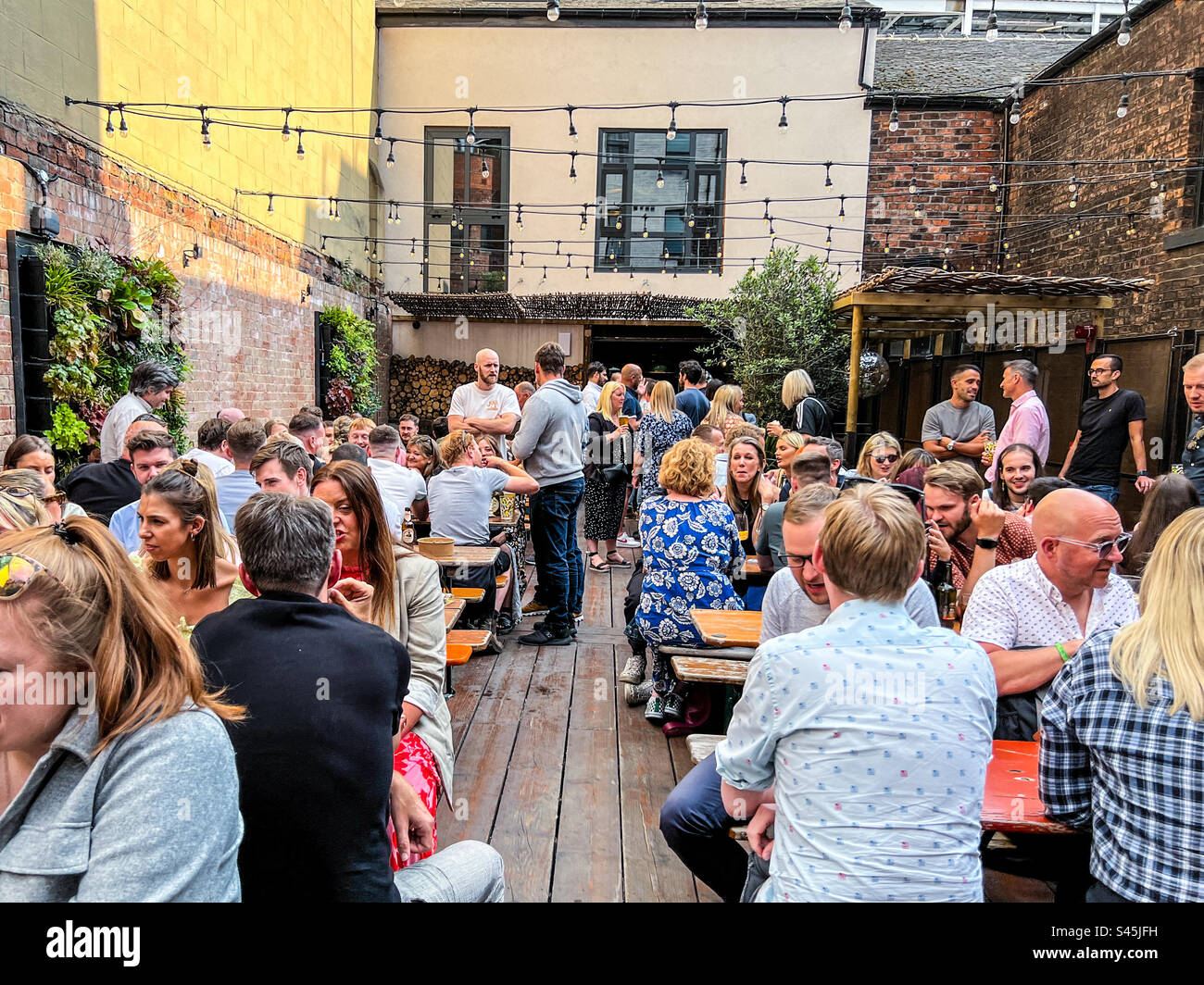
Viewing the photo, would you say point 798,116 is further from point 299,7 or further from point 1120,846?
point 1120,846

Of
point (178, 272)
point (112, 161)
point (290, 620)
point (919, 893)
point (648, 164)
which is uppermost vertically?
point (648, 164)

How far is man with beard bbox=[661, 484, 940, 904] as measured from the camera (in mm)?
2400

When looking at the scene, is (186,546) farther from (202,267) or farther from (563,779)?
(202,267)

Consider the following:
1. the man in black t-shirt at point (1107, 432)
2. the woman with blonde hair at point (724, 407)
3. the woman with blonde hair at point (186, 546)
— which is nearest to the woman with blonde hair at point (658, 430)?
the woman with blonde hair at point (724, 407)

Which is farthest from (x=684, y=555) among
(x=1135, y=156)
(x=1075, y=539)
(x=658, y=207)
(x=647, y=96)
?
(x=647, y=96)

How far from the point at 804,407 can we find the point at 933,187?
8503 millimetres

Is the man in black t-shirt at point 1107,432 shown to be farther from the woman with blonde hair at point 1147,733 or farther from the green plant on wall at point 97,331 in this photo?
the green plant on wall at point 97,331

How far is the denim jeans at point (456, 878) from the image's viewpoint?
1.92 metres

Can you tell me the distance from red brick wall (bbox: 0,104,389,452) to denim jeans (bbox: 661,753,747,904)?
4.69 metres

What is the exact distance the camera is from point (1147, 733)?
166cm

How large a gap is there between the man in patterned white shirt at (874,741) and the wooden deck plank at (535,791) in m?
1.33

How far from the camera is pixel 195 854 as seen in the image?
123 centimetres

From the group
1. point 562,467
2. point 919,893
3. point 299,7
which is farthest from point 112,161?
point 919,893

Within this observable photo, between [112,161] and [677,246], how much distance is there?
9.91 m
